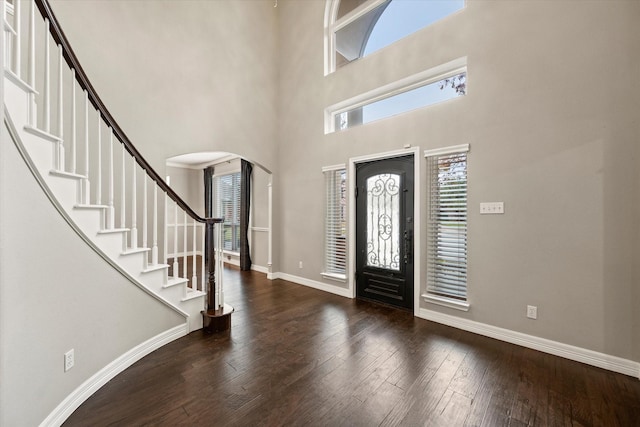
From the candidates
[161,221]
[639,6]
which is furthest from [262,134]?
[639,6]

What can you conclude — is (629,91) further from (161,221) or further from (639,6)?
(161,221)

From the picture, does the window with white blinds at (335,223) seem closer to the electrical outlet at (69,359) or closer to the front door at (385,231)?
the front door at (385,231)

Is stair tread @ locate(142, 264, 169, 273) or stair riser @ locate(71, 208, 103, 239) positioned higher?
stair riser @ locate(71, 208, 103, 239)

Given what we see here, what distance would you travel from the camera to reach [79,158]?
298cm

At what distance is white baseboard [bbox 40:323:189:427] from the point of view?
1.64 m

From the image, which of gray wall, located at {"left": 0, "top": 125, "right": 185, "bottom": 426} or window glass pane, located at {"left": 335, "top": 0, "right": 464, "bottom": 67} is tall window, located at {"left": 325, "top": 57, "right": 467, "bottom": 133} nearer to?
window glass pane, located at {"left": 335, "top": 0, "right": 464, "bottom": 67}

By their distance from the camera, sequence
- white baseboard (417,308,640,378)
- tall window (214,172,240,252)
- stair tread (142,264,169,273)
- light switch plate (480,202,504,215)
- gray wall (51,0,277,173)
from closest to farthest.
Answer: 1. white baseboard (417,308,640,378)
2. stair tread (142,264,169,273)
3. light switch plate (480,202,504,215)
4. gray wall (51,0,277,173)
5. tall window (214,172,240,252)

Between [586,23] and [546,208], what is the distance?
5.54ft

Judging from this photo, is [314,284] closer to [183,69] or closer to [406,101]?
[406,101]

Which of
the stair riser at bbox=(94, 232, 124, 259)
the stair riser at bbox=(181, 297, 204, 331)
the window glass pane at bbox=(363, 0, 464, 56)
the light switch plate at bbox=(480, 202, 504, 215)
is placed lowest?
the stair riser at bbox=(181, 297, 204, 331)

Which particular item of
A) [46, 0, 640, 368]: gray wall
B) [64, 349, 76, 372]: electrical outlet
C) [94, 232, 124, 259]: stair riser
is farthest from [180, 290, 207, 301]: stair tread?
[46, 0, 640, 368]: gray wall

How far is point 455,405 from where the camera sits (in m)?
1.86

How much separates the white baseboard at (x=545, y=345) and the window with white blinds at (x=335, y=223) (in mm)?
1553

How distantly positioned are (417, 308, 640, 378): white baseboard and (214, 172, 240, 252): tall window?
17.4 feet
